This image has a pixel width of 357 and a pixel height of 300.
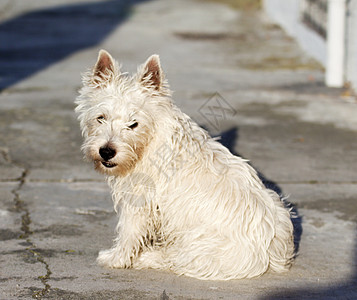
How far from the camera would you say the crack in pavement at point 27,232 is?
4.63 m

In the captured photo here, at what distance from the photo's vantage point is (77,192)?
22.7 feet

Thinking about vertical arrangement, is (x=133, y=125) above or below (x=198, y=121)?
above

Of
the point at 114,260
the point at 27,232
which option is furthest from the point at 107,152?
the point at 27,232

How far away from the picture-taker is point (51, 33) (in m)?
17.8

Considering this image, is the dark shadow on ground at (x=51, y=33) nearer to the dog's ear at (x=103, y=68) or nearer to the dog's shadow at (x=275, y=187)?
the dog's shadow at (x=275, y=187)

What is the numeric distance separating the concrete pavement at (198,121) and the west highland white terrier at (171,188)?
5.8 inches

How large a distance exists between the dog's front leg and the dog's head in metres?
0.33

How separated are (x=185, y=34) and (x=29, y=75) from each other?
19.8ft

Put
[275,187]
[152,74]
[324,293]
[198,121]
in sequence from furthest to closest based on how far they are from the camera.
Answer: [198,121]
[275,187]
[152,74]
[324,293]

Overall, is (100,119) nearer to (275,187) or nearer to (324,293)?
(324,293)

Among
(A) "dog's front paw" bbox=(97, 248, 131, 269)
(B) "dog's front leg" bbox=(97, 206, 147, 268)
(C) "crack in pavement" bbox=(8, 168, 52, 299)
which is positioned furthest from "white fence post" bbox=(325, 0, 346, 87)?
(A) "dog's front paw" bbox=(97, 248, 131, 269)

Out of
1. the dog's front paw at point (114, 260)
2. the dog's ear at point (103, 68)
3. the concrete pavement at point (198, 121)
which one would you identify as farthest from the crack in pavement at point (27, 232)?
the dog's ear at point (103, 68)

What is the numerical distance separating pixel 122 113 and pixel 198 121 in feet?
14.8

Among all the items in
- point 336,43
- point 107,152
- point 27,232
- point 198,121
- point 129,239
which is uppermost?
point 107,152
